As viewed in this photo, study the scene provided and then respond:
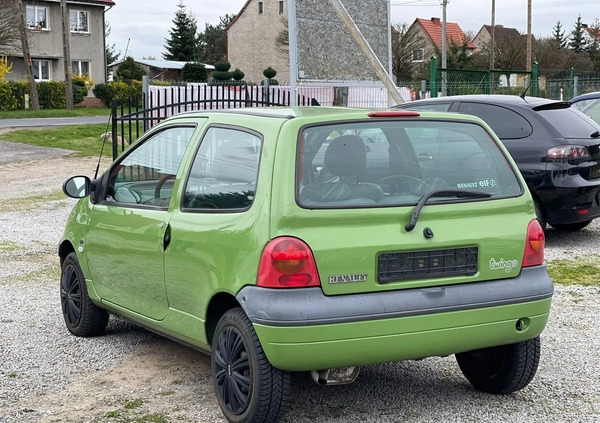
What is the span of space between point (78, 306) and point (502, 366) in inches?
125

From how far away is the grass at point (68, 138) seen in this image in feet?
83.9

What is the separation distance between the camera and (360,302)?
4387 millimetres

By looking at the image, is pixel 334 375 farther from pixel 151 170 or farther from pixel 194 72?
pixel 194 72

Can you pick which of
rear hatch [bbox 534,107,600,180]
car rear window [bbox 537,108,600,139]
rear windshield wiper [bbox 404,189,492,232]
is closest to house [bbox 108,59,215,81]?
car rear window [bbox 537,108,600,139]

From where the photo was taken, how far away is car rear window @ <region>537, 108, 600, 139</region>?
1029cm

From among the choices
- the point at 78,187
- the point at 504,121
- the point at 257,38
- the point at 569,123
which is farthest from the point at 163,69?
the point at 78,187

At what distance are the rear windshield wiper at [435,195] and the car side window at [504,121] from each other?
18.8 feet

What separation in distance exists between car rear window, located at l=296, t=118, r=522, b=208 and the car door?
1115 millimetres

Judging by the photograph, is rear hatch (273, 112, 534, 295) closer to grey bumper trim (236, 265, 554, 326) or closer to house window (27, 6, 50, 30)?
grey bumper trim (236, 265, 554, 326)

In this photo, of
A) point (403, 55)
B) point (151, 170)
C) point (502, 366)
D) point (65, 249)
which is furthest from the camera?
point (403, 55)

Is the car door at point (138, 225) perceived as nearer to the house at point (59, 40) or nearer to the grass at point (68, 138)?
the grass at point (68, 138)

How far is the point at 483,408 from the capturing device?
5094 millimetres

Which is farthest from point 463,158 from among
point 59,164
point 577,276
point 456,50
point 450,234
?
point 456,50

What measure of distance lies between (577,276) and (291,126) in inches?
202
